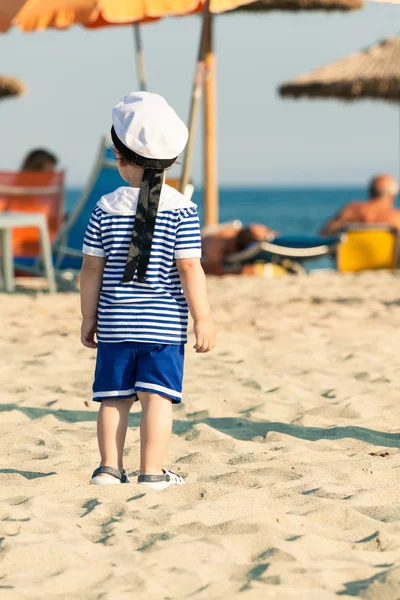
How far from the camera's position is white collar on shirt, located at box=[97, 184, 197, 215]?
269 cm

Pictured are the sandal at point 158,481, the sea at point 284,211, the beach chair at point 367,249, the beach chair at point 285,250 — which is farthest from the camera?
the sea at point 284,211

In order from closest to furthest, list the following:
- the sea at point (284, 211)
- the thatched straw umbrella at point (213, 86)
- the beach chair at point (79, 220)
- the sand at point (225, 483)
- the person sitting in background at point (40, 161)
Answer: the sand at point (225, 483) < the beach chair at point (79, 220) < the person sitting in background at point (40, 161) < the thatched straw umbrella at point (213, 86) < the sea at point (284, 211)

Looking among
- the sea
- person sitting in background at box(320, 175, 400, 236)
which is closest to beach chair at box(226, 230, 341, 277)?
person sitting in background at box(320, 175, 400, 236)

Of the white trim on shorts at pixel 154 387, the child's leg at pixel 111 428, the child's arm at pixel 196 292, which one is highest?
the child's arm at pixel 196 292

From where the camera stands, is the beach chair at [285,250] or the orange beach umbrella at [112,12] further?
the beach chair at [285,250]

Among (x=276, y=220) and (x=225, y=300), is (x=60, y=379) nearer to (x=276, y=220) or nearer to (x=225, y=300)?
(x=225, y=300)

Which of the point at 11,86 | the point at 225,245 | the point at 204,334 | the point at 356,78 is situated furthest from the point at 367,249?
the point at 204,334

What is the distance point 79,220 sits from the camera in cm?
797

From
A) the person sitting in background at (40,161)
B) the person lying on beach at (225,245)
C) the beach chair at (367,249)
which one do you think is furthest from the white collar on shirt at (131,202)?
the beach chair at (367,249)

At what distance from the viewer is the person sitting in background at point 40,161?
30.4 feet

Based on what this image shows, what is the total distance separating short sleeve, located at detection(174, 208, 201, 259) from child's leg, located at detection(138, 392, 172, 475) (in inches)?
15.9

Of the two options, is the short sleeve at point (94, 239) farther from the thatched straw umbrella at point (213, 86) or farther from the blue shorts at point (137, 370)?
the thatched straw umbrella at point (213, 86)

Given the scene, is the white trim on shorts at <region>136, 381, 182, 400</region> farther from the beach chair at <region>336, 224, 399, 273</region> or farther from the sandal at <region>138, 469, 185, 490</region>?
the beach chair at <region>336, 224, 399, 273</region>

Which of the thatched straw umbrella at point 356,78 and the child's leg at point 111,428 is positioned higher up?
the thatched straw umbrella at point 356,78
